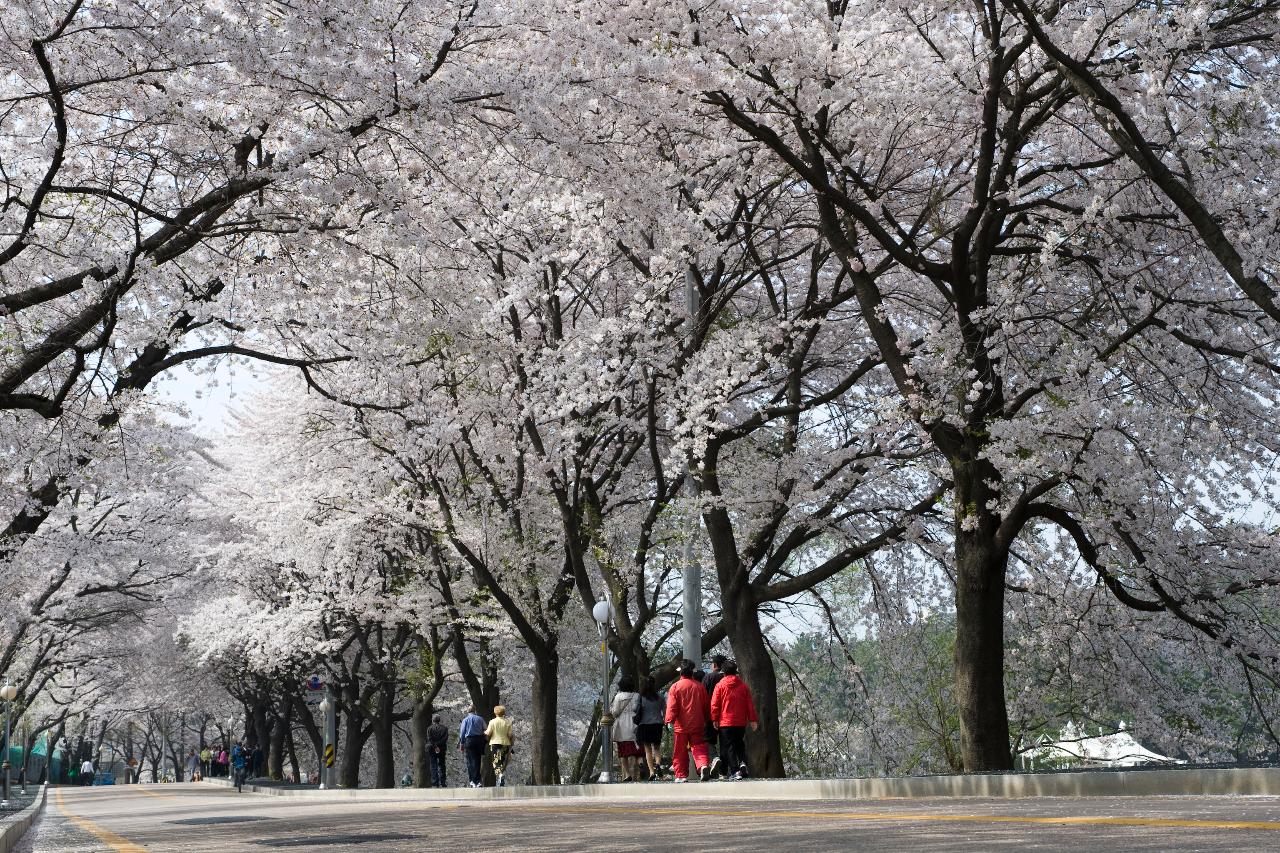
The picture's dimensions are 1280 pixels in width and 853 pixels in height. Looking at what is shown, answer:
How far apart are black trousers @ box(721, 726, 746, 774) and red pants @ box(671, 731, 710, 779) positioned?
0.68m

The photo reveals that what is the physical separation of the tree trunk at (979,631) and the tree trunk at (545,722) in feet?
36.3

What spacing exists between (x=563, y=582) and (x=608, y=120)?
12546mm

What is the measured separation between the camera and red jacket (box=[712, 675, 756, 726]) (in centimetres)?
1866

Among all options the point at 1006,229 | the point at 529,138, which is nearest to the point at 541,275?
the point at 1006,229

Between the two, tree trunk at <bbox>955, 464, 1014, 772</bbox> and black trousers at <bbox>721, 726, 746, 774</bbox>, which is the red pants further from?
tree trunk at <bbox>955, 464, 1014, 772</bbox>

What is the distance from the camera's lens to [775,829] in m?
9.11

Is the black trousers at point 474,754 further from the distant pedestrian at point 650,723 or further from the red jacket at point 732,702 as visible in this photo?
the red jacket at point 732,702

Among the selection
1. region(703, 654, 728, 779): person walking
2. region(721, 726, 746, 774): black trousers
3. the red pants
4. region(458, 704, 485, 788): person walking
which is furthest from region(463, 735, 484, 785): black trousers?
region(721, 726, 746, 774): black trousers

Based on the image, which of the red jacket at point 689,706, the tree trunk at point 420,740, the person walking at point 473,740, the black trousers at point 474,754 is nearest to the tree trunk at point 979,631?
the red jacket at point 689,706

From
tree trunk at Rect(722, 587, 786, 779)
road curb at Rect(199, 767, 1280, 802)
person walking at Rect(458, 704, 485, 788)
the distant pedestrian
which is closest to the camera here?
road curb at Rect(199, 767, 1280, 802)

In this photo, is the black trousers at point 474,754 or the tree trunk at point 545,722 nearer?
the tree trunk at point 545,722

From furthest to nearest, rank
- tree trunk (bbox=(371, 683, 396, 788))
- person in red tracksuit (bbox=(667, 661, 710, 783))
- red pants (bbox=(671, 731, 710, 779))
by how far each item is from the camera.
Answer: tree trunk (bbox=(371, 683, 396, 788)) < red pants (bbox=(671, 731, 710, 779)) < person in red tracksuit (bbox=(667, 661, 710, 783))

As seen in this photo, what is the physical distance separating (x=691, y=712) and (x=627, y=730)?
3.86m

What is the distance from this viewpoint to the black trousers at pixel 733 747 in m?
18.8
